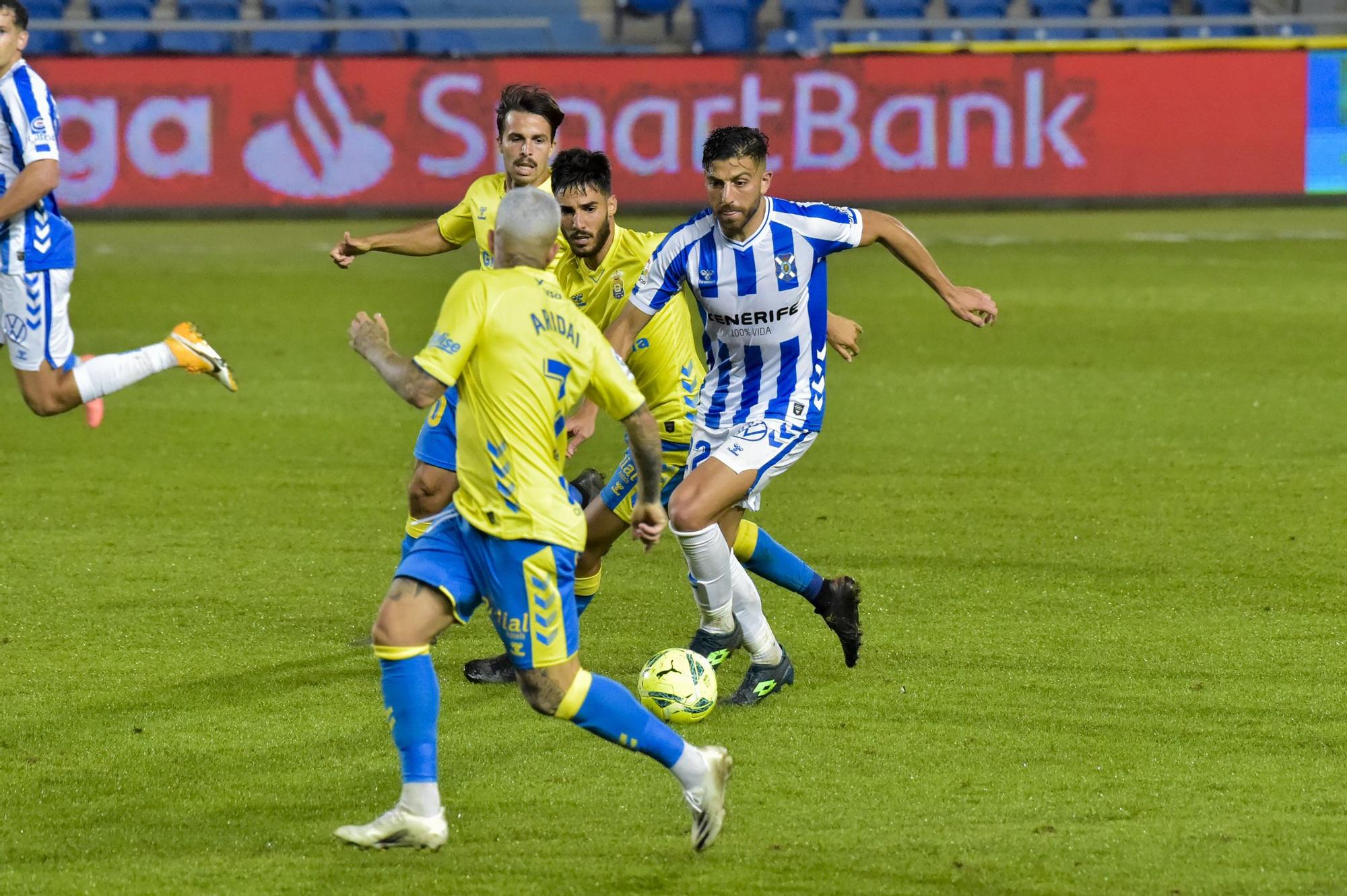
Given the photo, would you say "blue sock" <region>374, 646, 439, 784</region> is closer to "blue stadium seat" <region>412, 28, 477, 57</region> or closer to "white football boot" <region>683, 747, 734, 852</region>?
"white football boot" <region>683, 747, 734, 852</region>

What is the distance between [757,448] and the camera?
22.1ft

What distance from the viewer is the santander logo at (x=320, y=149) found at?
73.1ft

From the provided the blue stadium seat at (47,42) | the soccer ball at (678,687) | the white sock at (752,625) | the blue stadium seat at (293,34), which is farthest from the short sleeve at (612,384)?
the blue stadium seat at (47,42)

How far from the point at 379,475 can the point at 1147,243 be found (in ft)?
40.3

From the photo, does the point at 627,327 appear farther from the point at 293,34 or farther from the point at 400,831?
the point at 293,34

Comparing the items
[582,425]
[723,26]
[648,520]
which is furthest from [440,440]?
[723,26]

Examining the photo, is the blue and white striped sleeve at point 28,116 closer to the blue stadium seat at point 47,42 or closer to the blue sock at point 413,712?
the blue sock at point 413,712

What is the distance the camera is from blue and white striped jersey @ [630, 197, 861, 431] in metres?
6.70

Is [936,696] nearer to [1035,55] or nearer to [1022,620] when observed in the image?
[1022,620]

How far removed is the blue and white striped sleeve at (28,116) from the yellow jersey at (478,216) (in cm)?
173

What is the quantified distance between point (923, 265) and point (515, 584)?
2454mm

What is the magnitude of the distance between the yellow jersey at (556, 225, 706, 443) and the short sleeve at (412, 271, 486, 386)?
2082 mm

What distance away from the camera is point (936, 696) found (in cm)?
677

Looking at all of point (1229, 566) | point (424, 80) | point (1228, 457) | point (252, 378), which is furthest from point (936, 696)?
point (424, 80)
